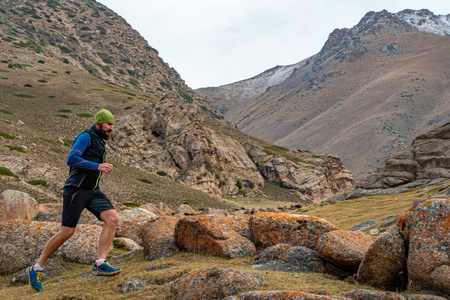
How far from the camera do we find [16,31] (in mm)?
120125

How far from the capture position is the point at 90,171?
7555 millimetres

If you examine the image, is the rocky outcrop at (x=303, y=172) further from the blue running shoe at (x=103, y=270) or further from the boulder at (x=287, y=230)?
the blue running shoe at (x=103, y=270)

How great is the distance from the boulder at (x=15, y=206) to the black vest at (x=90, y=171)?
13040 millimetres

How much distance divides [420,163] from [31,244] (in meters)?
36.8

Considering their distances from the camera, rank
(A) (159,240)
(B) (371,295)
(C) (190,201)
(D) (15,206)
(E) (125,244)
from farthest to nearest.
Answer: (C) (190,201)
(D) (15,206)
(E) (125,244)
(A) (159,240)
(B) (371,295)

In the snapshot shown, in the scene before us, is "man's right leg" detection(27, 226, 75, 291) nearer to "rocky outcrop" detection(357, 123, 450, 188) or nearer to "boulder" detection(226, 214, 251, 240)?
"boulder" detection(226, 214, 251, 240)

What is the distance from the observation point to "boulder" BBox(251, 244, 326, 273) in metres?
8.12

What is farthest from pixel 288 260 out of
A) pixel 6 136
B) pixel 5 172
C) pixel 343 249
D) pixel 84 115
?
pixel 84 115

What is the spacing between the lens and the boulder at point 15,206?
18.2 meters

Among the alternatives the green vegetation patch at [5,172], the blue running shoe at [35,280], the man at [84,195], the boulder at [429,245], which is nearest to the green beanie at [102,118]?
the man at [84,195]

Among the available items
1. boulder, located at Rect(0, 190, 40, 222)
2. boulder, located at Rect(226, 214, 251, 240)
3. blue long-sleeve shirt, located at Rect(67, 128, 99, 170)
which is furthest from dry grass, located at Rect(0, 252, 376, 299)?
boulder, located at Rect(0, 190, 40, 222)

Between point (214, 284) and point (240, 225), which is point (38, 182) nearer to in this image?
point (240, 225)

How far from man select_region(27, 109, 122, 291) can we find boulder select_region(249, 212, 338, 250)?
156 inches

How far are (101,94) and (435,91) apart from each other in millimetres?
170065
